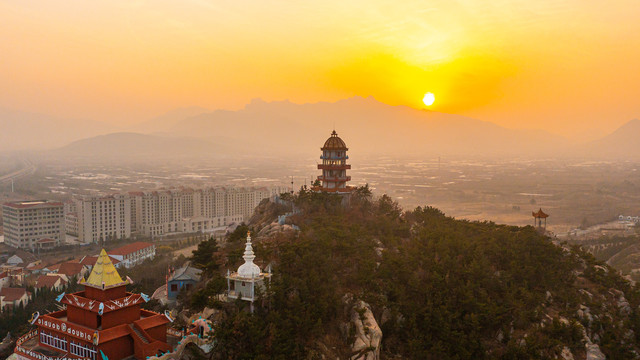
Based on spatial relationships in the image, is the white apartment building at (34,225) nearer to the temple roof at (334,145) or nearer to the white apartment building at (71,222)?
the white apartment building at (71,222)

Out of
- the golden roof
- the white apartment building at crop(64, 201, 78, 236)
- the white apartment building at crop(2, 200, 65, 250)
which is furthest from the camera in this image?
the white apartment building at crop(64, 201, 78, 236)

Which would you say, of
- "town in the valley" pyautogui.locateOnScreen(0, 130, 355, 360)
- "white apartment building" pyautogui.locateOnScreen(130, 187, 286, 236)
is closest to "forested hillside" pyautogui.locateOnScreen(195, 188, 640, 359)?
"town in the valley" pyautogui.locateOnScreen(0, 130, 355, 360)

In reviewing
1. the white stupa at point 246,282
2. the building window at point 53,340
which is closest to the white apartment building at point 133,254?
the building window at point 53,340

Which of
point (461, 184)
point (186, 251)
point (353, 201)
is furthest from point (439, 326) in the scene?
point (461, 184)

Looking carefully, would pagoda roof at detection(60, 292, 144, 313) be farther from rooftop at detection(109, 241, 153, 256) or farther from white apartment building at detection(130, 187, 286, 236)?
white apartment building at detection(130, 187, 286, 236)

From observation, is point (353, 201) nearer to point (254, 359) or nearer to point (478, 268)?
point (478, 268)

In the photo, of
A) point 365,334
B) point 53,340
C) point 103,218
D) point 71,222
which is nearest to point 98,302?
point 53,340

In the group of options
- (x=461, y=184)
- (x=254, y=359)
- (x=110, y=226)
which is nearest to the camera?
(x=254, y=359)
